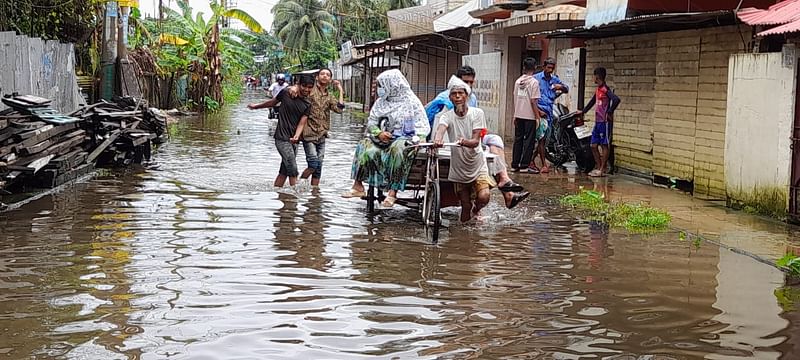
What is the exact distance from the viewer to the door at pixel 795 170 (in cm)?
1041

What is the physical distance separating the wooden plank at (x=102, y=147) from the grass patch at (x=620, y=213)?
7098mm

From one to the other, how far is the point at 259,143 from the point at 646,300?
15.8 metres

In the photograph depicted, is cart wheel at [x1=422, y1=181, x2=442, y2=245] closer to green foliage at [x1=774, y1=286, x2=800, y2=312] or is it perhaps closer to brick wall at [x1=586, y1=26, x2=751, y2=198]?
green foliage at [x1=774, y1=286, x2=800, y2=312]

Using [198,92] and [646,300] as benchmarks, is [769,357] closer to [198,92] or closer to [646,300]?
[646,300]

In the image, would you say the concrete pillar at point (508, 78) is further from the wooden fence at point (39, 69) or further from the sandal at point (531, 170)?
the wooden fence at point (39, 69)

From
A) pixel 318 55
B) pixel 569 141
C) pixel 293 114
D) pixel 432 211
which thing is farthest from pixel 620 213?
pixel 318 55

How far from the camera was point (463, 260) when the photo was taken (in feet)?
27.7

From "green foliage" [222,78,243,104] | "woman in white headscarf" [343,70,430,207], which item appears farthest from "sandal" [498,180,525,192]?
"green foliage" [222,78,243,104]

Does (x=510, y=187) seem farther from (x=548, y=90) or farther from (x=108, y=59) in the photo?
(x=108, y=59)

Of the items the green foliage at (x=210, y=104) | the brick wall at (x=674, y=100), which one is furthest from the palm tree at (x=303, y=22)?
the brick wall at (x=674, y=100)

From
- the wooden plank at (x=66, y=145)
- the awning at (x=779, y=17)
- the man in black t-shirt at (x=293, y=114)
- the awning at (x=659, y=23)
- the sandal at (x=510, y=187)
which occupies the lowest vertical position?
the sandal at (x=510, y=187)

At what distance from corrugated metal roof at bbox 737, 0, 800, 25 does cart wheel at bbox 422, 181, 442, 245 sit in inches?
161

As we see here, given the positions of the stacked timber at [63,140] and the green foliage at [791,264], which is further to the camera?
the stacked timber at [63,140]

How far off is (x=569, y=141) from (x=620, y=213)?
5576 mm
